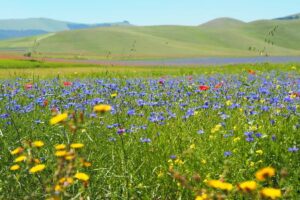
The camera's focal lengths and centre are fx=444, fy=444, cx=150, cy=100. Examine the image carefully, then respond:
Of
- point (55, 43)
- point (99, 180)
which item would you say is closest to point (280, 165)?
point (99, 180)

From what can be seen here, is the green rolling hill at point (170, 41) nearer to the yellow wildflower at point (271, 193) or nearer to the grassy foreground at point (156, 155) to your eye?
the grassy foreground at point (156, 155)

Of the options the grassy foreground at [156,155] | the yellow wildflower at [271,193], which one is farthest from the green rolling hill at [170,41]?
the yellow wildflower at [271,193]

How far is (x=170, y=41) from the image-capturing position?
120 meters

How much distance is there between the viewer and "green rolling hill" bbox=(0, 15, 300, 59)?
94.4 metres

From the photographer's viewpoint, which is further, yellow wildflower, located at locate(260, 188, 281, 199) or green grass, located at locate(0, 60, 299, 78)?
green grass, located at locate(0, 60, 299, 78)

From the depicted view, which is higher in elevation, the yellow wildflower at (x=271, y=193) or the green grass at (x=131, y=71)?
the yellow wildflower at (x=271, y=193)

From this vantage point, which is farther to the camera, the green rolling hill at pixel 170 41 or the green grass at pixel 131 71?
the green rolling hill at pixel 170 41

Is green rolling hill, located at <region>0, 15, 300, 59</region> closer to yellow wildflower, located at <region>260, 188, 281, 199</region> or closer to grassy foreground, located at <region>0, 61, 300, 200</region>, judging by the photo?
grassy foreground, located at <region>0, 61, 300, 200</region>

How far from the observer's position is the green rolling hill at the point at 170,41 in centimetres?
9444

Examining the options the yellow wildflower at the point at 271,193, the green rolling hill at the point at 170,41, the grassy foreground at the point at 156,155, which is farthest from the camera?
the green rolling hill at the point at 170,41

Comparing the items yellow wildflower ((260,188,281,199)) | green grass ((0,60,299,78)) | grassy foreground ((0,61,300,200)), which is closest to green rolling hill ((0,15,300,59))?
green grass ((0,60,299,78))

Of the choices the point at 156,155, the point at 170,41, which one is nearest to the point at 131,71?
the point at 156,155

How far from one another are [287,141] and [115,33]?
115 m

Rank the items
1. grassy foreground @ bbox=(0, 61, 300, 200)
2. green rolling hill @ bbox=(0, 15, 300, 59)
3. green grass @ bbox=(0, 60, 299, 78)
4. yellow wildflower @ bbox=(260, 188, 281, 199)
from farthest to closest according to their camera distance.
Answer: green rolling hill @ bbox=(0, 15, 300, 59) → green grass @ bbox=(0, 60, 299, 78) → grassy foreground @ bbox=(0, 61, 300, 200) → yellow wildflower @ bbox=(260, 188, 281, 199)
